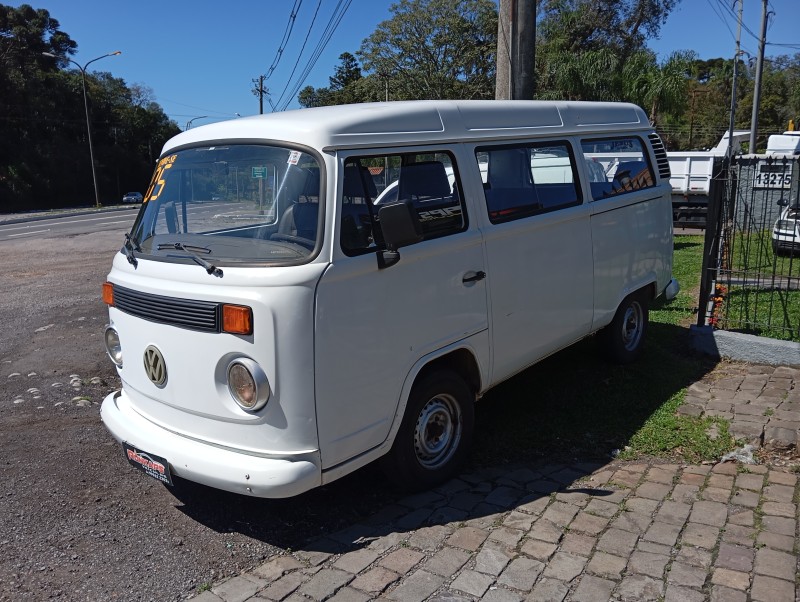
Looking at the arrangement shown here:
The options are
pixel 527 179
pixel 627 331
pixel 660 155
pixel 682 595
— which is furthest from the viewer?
pixel 660 155

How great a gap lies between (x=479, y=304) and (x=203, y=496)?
213cm

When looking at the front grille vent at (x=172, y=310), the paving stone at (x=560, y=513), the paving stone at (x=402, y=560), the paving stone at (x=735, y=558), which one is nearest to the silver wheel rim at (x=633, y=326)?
the paving stone at (x=560, y=513)

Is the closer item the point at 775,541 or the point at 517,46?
the point at 775,541

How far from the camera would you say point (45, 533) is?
3959mm

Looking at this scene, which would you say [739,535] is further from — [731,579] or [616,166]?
[616,166]

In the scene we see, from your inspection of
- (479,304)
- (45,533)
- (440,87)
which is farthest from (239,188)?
(440,87)

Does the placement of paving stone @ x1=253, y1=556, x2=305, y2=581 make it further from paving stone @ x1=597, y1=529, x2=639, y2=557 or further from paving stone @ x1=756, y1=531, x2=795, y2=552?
paving stone @ x1=756, y1=531, x2=795, y2=552

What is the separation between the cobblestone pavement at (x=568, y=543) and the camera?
3.36 meters

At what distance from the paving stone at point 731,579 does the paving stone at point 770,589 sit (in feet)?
0.13

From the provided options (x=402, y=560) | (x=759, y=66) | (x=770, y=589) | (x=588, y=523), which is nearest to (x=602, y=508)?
(x=588, y=523)

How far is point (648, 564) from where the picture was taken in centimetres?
352

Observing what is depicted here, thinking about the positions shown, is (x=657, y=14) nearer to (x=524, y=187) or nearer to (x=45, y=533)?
(x=524, y=187)

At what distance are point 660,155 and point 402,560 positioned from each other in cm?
499

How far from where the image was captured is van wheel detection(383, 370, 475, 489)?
4.15 metres
